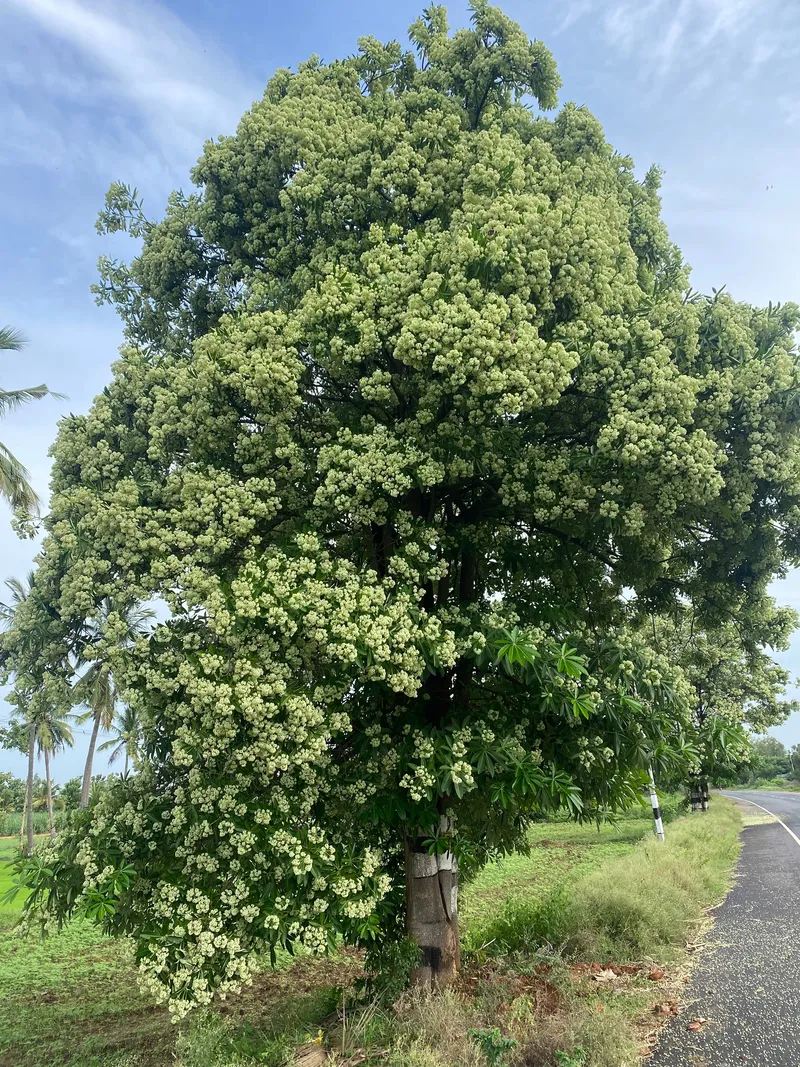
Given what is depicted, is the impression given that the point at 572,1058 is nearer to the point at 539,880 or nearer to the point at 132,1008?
the point at 132,1008

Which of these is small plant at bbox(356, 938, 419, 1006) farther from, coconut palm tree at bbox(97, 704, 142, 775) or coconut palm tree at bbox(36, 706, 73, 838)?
coconut palm tree at bbox(36, 706, 73, 838)

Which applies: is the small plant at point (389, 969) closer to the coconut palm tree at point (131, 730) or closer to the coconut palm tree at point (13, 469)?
the coconut palm tree at point (131, 730)

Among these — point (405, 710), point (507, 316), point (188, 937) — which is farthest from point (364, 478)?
point (188, 937)

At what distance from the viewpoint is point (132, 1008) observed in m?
10.8

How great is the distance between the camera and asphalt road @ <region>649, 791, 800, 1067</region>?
22.1 feet

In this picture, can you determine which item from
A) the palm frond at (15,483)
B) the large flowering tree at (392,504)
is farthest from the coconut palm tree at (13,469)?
the large flowering tree at (392,504)

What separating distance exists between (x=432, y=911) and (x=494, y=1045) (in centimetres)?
275

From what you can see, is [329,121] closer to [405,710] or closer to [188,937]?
[405,710]

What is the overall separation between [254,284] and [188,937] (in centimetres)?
683

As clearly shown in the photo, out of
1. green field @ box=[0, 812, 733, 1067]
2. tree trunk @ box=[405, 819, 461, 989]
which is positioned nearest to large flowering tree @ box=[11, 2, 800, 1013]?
tree trunk @ box=[405, 819, 461, 989]

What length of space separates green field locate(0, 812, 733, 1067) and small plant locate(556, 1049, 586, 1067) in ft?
4.59

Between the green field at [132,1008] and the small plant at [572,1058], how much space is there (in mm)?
1398

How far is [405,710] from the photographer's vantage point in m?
8.42

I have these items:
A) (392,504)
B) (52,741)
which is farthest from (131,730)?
(52,741)
